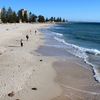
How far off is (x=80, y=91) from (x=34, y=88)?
8.76 ft

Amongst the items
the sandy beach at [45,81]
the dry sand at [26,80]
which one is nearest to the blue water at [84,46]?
the sandy beach at [45,81]

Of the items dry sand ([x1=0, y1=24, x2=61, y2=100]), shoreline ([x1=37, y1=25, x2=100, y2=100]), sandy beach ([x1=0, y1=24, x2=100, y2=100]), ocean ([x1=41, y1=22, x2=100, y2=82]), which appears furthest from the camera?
ocean ([x1=41, y1=22, x2=100, y2=82])

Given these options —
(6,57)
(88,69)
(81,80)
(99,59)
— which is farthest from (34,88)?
(99,59)

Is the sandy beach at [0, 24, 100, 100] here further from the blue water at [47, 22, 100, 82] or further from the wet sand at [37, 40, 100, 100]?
the blue water at [47, 22, 100, 82]

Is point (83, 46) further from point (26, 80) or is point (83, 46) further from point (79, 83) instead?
point (26, 80)

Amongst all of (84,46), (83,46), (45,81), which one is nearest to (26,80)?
(45,81)

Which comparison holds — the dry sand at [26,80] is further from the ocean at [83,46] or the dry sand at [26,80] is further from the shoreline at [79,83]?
the ocean at [83,46]

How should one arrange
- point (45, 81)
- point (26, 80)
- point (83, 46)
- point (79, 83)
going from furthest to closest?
point (83, 46) < point (45, 81) < point (79, 83) < point (26, 80)

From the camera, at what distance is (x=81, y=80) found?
1842 centimetres

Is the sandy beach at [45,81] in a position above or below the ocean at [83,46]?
above

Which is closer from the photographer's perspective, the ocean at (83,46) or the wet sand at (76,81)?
the wet sand at (76,81)

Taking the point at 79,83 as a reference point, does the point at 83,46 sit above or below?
below

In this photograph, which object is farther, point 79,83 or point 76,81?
point 76,81

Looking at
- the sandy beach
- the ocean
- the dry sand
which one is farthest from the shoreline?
the ocean
